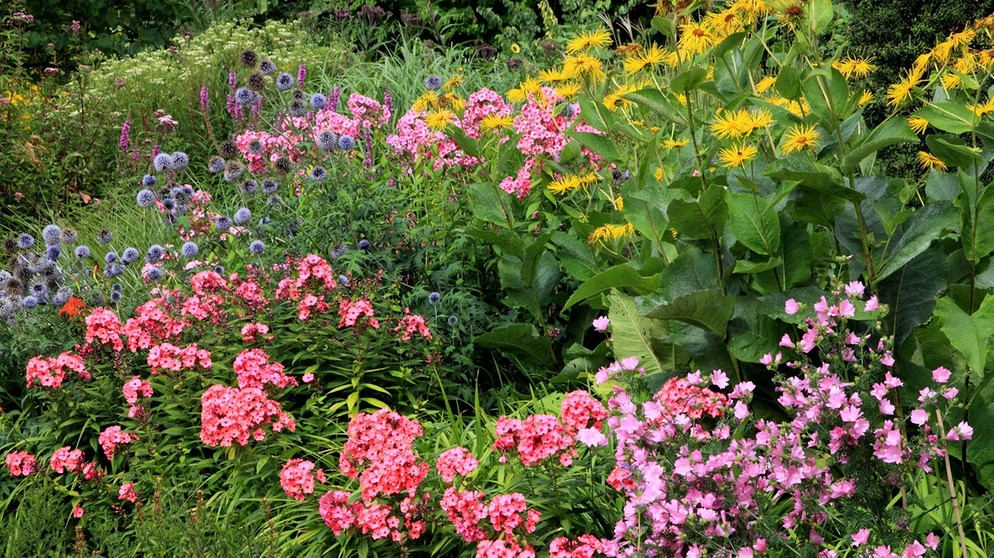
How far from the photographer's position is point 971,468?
136 inches

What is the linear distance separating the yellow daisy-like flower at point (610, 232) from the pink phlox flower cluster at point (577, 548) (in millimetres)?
1330

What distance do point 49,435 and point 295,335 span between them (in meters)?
1.02

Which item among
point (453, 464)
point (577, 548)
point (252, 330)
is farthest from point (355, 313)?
point (577, 548)

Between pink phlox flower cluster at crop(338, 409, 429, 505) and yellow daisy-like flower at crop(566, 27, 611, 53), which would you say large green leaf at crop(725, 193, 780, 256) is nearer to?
yellow daisy-like flower at crop(566, 27, 611, 53)

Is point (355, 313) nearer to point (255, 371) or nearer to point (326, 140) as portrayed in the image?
point (255, 371)

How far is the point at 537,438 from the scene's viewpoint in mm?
2938

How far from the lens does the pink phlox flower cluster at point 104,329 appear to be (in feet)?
12.9

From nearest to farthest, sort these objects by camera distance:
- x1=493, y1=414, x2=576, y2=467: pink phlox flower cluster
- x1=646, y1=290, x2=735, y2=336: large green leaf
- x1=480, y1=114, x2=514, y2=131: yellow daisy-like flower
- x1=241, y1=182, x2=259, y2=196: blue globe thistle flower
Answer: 1. x1=493, y1=414, x2=576, y2=467: pink phlox flower cluster
2. x1=646, y1=290, x2=735, y2=336: large green leaf
3. x1=480, y1=114, x2=514, y2=131: yellow daisy-like flower
4. x1=241, y1=182, x2=259, y2=196: blue globe thistle flower

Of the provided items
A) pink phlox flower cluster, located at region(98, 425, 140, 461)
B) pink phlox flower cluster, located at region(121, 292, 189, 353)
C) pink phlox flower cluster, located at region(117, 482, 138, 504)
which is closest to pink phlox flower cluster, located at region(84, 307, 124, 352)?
pink phlox flower cluster, located at region(121, 292, 189, 353)

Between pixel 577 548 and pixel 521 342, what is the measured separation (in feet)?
5.46

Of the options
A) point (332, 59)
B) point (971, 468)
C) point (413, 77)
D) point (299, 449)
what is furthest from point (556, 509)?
point (332, 59)

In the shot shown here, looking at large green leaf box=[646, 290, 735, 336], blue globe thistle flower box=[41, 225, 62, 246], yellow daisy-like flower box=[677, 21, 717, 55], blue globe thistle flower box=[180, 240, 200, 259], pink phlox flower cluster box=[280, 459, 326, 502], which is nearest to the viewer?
pink phlox flower cluster box=[280, 459, 326, 502]

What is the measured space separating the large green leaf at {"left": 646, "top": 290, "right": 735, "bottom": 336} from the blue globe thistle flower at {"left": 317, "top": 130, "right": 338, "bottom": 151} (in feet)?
6.56

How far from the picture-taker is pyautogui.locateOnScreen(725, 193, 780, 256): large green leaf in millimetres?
3322
